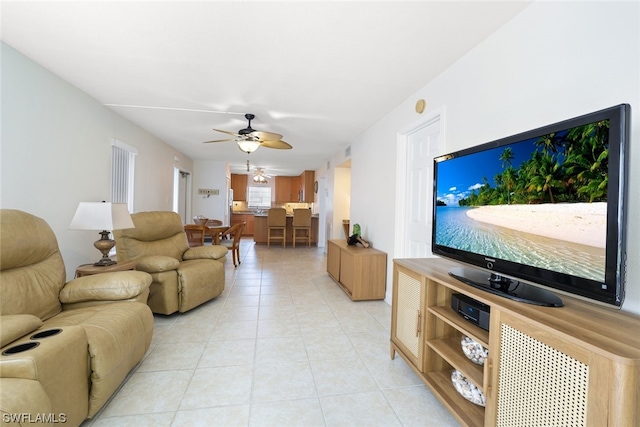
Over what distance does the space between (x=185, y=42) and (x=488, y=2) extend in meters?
1.94

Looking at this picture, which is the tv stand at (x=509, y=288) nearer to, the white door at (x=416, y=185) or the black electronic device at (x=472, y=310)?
the black electronic device at (x=472, y=310)

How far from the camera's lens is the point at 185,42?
1884 mm

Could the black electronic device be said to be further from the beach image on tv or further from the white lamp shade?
the white lamp shade

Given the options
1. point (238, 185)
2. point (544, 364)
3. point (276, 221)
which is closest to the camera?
point (544, 364)

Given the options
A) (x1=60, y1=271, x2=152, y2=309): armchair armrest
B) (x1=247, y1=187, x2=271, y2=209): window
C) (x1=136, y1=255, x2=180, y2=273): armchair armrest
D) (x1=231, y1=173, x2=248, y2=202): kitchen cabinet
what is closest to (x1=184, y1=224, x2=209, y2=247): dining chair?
(x1=136, y1=255, x2=180, y2=273): armchair armrest

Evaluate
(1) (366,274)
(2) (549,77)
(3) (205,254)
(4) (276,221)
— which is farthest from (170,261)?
(4) (276,221)

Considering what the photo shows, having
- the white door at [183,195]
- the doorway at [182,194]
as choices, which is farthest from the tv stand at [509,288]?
the white door at [183,195]

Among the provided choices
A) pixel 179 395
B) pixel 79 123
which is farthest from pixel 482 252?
pixel 79 123

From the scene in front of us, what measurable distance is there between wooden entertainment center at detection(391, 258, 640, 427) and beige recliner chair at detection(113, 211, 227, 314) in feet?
7.50

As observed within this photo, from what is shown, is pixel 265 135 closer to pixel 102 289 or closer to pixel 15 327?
pixel 102 289

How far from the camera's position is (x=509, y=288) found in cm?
127

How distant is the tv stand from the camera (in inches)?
43.2

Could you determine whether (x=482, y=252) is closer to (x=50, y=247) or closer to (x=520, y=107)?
(x=520, y=107)

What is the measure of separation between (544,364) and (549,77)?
4.53 feet
